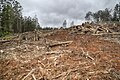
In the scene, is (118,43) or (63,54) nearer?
(63,54)

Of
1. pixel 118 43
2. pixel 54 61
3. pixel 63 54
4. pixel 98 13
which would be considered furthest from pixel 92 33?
pixel 98 13

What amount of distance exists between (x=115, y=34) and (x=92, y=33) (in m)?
1.57

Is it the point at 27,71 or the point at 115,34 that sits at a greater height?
the point at 115,34

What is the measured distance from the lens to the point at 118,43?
960 cm

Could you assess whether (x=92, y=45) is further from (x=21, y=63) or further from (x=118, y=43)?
(x=21, y=63)

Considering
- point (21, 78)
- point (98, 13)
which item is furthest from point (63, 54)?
point (98, 13)

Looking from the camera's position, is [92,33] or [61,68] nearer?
[61,68]

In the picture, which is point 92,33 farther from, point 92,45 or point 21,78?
point 21,78

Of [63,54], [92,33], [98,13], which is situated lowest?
[63,54]

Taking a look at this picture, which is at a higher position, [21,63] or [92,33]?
[92,33]

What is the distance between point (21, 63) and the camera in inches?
257

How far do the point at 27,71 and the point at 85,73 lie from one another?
200cm

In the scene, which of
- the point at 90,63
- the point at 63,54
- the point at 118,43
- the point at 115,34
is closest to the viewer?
the point at 90,63

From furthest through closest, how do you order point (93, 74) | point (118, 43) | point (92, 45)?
1. point (118, 43)
2. point (92, 45)
3. point (93, 74)
